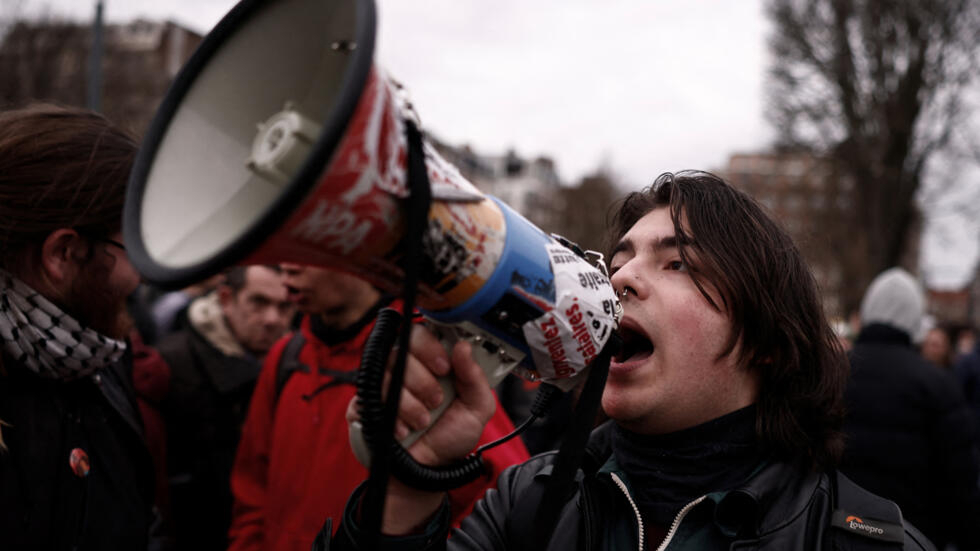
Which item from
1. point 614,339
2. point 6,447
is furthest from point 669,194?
point 6,447

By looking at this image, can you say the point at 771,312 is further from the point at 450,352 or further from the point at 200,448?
the point at 200,448

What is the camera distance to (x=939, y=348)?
8.41 meters

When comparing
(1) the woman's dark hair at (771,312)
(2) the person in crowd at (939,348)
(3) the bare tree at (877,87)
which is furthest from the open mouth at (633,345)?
(3) the bare tree at (877,87)

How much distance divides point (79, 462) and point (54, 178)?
70 centimetres

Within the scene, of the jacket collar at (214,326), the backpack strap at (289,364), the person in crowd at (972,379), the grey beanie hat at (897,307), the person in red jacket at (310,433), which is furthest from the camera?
the person in crowd at (972,379)

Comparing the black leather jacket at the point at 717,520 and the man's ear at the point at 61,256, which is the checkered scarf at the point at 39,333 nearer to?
the man's ear at the point at 61,256

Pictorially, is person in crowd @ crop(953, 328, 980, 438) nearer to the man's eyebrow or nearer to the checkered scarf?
the man's eyebrow

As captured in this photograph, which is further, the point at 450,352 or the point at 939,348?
the point at 939,348

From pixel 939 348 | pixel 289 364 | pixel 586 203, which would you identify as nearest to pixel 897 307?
pixel 289 364

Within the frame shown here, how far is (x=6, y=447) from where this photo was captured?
1681 mm

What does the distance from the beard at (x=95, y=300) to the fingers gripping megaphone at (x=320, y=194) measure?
813mm

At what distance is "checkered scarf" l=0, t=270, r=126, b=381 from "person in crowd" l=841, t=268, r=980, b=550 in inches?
122

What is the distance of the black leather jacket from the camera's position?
1.49 metres

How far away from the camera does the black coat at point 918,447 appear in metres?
3.40
